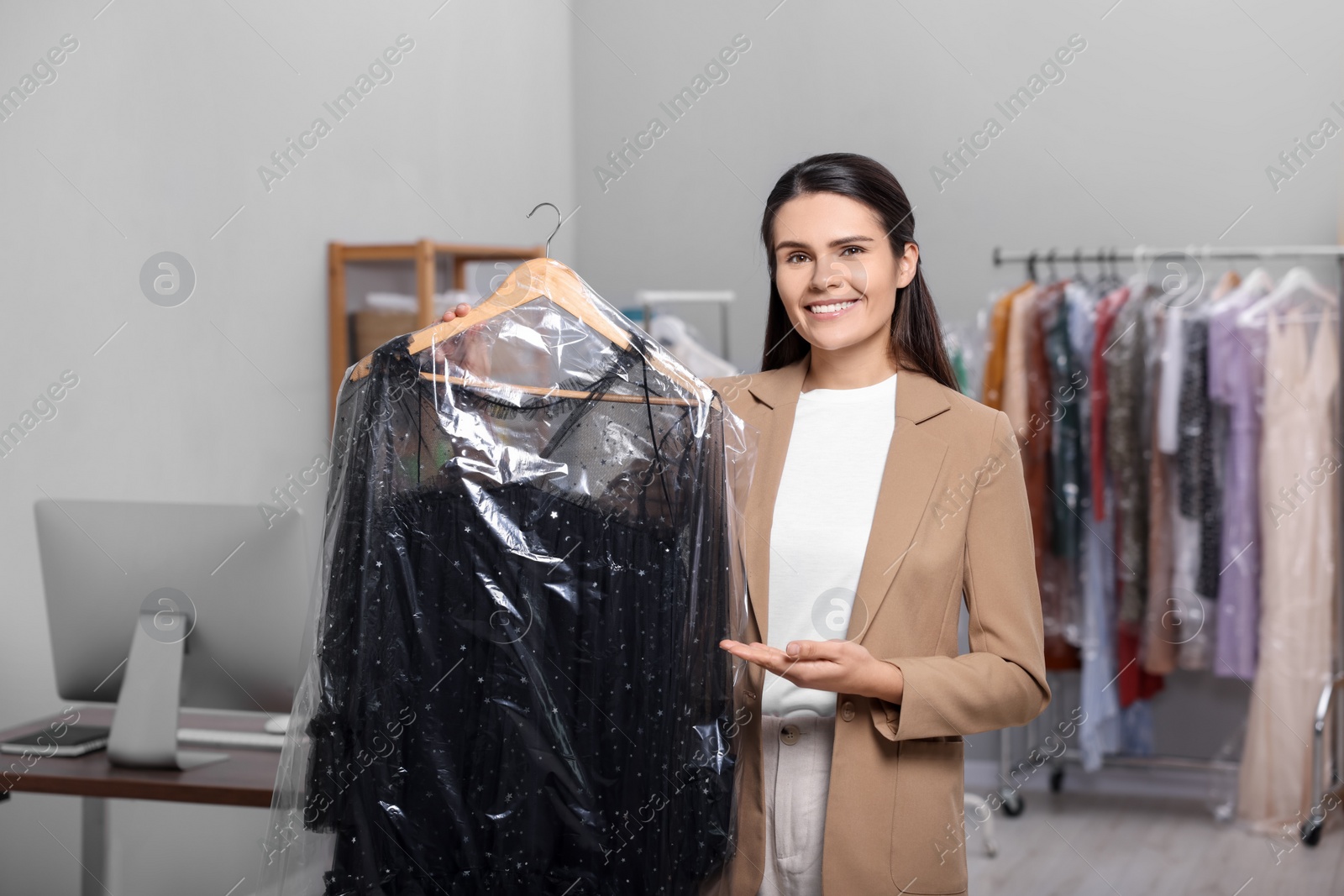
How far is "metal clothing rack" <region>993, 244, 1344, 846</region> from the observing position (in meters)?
3.08

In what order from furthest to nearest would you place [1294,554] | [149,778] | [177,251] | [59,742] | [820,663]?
[1294,554]
[177,251]
[59,742]
[149,778]
[820,663]

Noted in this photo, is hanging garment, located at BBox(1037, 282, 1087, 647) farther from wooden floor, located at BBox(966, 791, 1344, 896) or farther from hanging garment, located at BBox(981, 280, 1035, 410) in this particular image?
wooden floor, located at BBox(966, 791, 1344, 896)

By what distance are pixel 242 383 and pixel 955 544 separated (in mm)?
1923

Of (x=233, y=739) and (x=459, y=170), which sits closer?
(x=233, y=739)

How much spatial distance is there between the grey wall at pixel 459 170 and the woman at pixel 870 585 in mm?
1363

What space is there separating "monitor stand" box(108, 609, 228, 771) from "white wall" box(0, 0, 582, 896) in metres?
0.52

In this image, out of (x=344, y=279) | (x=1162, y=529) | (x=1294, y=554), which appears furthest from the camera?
(x=1162, y=529)

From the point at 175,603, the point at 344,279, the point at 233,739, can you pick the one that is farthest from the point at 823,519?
the point at 344,279

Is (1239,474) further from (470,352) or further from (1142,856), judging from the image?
(470,352)

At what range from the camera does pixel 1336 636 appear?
3156mm

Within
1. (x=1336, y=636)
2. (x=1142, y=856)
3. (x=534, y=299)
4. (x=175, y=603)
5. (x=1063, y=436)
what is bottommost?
(x=1142, y=856)

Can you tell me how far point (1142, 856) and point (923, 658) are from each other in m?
2.39

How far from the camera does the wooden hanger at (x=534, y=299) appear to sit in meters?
1.16

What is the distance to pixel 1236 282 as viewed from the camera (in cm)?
327
